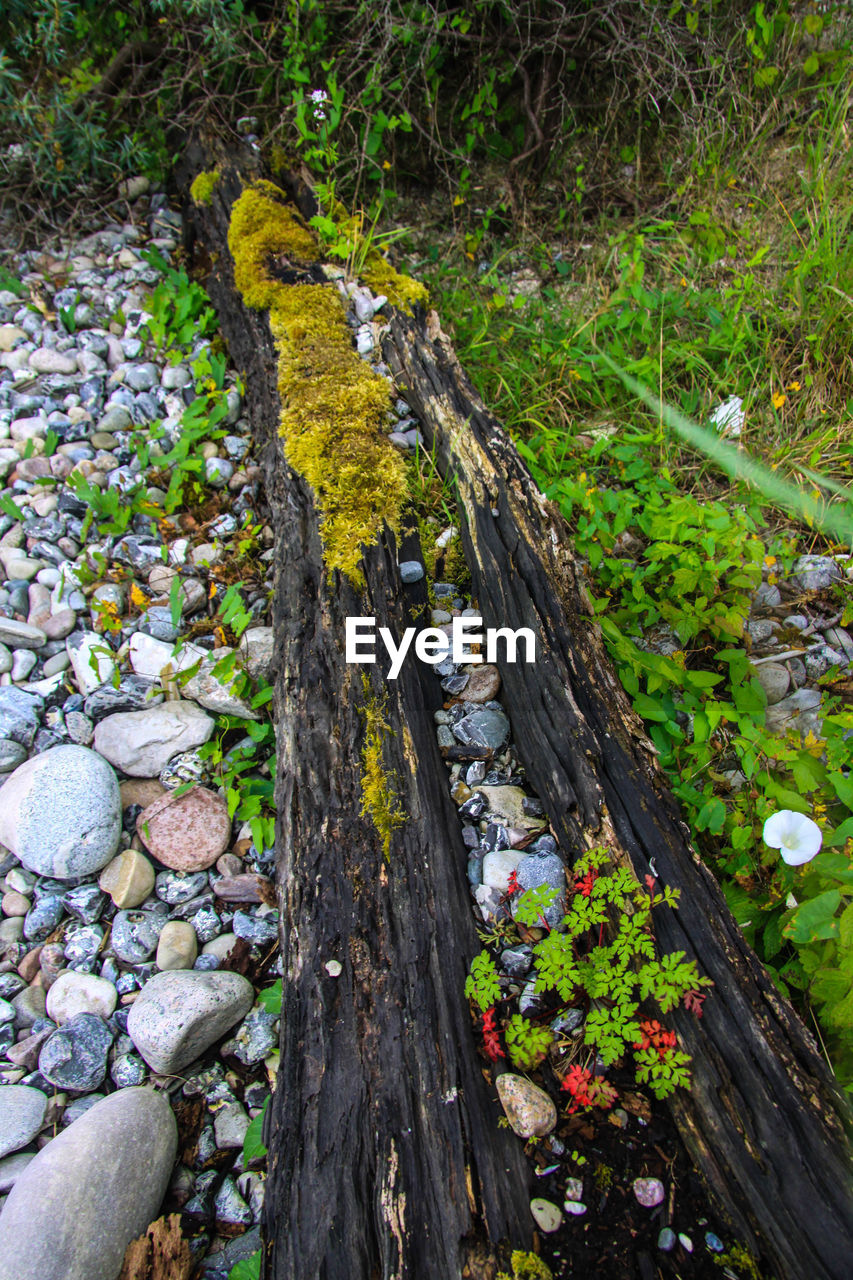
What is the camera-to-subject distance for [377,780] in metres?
1.95

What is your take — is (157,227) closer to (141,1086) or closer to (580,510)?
(580,510)

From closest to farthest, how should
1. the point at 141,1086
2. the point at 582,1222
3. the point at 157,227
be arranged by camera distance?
the point at 582,1222 < the point at 141,1086 < the point at 157,227

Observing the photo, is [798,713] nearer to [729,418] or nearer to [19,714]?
[729,418]

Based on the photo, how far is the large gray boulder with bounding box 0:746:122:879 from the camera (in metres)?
2.30

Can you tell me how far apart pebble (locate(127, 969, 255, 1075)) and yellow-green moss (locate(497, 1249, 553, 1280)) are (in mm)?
998

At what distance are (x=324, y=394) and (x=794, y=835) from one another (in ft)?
7.52

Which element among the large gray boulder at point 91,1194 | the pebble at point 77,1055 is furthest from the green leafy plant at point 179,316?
the large gray boulder at point 91,1194

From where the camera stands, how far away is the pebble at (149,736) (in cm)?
254

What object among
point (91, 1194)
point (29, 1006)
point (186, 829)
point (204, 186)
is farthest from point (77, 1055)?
point (204, 186)

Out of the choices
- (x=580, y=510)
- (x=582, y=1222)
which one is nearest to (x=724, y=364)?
(x=580, y=510)

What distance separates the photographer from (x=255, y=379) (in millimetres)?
3258

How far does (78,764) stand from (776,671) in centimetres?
249

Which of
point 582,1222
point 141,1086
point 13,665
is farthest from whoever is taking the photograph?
point 13,665

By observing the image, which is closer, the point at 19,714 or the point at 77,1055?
the point at 77,1055
